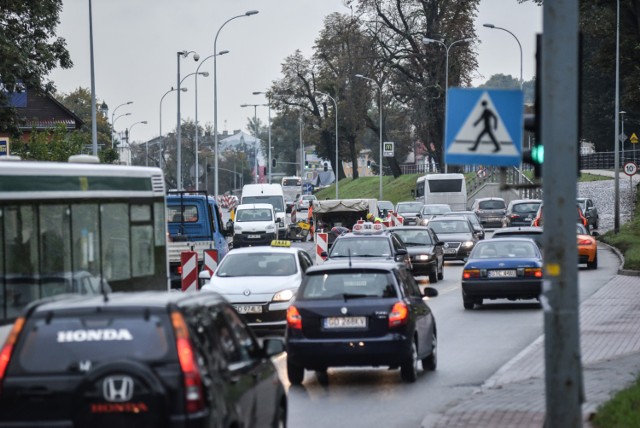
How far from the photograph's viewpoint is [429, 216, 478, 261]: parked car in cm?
4538

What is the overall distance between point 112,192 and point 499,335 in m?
7.48

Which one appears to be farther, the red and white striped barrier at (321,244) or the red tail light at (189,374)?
the red and white striped barrier at (321,244)

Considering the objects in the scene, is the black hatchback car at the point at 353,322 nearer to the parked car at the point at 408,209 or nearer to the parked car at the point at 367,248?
the parked car at the point at 367,248

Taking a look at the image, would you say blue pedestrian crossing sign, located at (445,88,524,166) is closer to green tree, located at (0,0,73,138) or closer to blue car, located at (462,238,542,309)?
blue car, located at (462,238,542,309)

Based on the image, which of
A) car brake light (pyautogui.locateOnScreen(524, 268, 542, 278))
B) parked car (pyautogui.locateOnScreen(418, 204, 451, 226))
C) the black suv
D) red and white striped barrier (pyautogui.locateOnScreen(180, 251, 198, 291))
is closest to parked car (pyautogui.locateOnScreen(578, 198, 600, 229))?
parked car (pyautogui.locateOnScreen(418, 204, 451, 226))

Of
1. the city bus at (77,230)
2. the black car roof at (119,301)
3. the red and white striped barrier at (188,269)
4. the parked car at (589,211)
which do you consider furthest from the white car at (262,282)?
the parked car at (589,211)

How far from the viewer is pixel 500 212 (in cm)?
7038

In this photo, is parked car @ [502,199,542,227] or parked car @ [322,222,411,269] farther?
parked car @ [502,199,542,227]

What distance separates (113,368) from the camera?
813cm

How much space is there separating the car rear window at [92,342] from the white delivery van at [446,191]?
219 feet

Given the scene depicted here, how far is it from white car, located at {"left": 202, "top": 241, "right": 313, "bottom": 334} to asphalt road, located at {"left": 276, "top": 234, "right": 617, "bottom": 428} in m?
1.75

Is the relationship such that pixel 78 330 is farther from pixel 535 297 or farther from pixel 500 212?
pixel 500 212

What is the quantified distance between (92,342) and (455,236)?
37.6 meters

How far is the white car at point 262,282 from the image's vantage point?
21.8 meters
